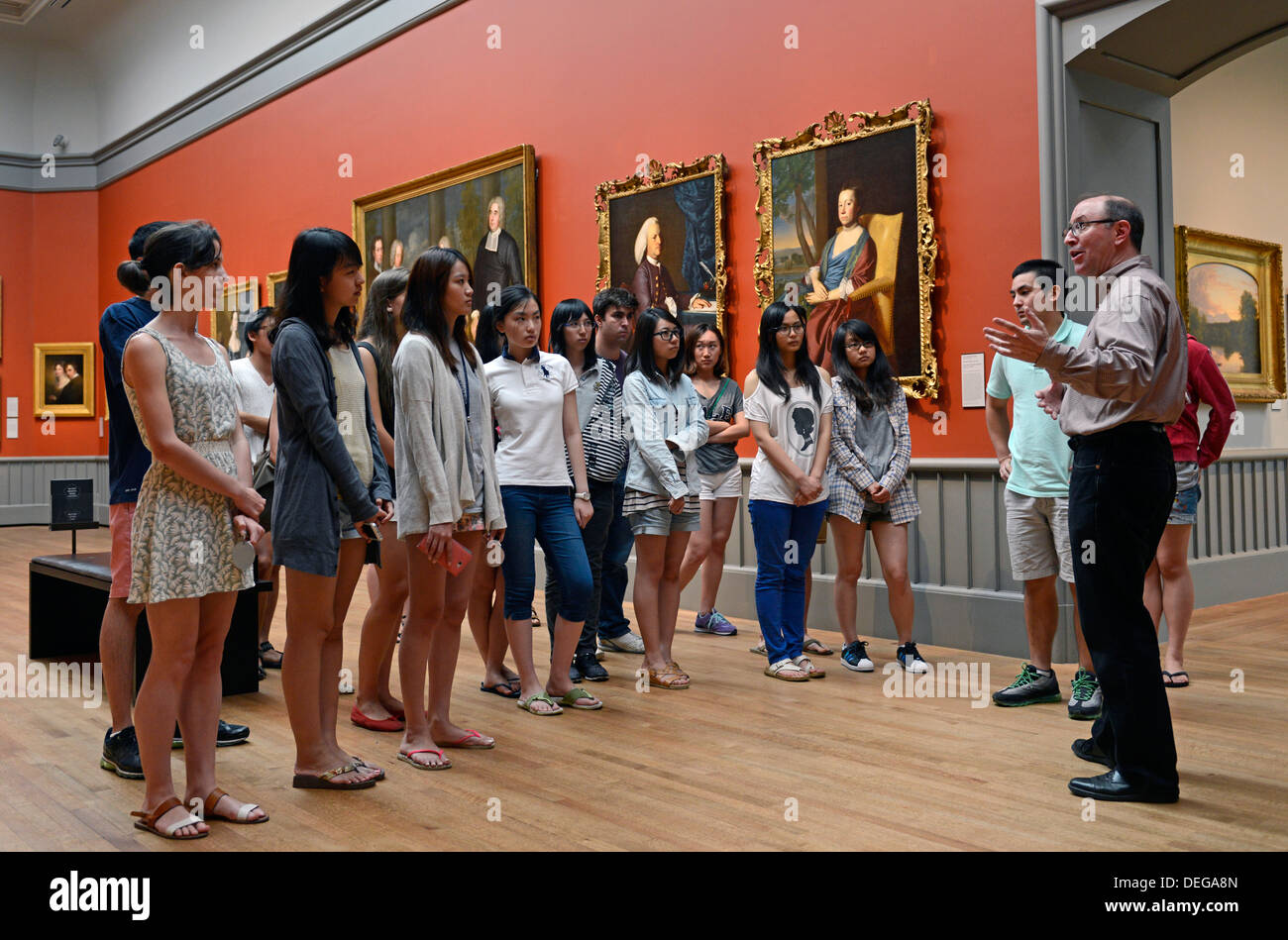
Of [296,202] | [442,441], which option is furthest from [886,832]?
[296,202]

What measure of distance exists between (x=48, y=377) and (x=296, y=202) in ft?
23.1

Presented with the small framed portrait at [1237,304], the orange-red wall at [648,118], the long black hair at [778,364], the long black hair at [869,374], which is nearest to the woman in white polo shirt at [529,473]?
the long black hair at [778,364]

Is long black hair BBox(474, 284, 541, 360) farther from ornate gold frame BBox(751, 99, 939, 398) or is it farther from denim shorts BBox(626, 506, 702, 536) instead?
ornate gold frame BBox(751, 99, 939, 398)

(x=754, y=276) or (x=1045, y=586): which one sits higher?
(x=754, y=276)

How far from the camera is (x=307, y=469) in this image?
327 centimetres

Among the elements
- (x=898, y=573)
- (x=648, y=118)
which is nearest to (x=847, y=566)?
(x=898, y=573)

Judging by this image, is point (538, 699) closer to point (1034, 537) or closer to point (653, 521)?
point (653, 521)

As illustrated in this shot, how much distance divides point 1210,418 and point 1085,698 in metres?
1.70

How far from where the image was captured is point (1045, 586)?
4.74m

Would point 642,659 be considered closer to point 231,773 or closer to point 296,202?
point 231,773

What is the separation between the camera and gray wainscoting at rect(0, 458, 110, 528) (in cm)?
1623

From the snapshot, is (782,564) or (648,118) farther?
(648,118)

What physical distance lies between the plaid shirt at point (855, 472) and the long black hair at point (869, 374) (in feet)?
0.21

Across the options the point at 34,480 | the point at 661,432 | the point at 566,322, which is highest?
the point at 566,322
